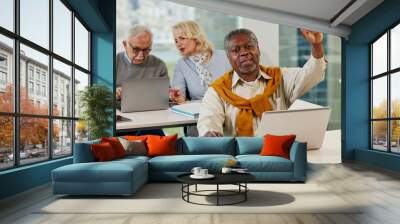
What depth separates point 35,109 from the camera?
621cm

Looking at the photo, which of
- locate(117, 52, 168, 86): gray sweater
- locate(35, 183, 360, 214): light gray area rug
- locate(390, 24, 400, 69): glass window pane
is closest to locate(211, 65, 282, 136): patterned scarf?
locate(117, 52, 168, 86): gray sweater

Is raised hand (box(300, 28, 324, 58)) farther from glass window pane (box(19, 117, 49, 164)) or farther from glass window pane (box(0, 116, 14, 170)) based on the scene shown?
glass window pane (box(0, 116, 14, 170))

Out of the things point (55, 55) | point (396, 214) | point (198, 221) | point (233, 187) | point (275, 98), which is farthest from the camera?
point (275, 98)

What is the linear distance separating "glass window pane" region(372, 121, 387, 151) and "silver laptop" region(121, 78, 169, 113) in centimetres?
479

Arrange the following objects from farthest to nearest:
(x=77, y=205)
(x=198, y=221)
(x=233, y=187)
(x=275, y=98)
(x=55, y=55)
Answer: (x=275, y=98) < (x=55, y=55) < (x=233, y=187) < (x=77, y=205) < (x=198, y=221)

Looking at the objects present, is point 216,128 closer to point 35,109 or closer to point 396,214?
point 35,109

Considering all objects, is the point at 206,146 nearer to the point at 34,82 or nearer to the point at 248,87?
the point at 248,87

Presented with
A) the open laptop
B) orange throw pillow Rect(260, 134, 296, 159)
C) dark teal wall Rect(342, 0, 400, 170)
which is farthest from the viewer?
dark teal wall Rect(342, 0, 400, 170)

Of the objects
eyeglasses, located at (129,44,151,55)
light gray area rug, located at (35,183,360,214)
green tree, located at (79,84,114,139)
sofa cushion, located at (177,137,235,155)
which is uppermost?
eyeglasses, located at (129,44,151,55)

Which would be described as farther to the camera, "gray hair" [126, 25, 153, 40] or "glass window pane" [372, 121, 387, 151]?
"gray hair" [126, 25, 153, 40]

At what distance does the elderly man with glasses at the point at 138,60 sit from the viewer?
379 inches

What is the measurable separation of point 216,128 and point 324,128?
2563 millimetres

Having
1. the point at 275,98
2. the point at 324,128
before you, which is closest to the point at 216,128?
the point at 275,98

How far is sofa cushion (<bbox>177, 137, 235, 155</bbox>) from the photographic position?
24.1ft
